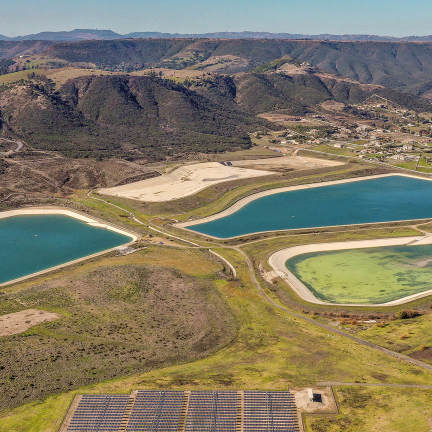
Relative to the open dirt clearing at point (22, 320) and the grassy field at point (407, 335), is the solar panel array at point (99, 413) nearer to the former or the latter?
the open dirt clearing at point (22, 320)

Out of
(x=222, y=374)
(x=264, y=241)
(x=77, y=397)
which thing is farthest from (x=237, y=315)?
(x=264, y=241)

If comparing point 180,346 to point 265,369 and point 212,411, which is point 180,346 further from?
point 212,411

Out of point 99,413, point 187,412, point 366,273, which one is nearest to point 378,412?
point 187,412

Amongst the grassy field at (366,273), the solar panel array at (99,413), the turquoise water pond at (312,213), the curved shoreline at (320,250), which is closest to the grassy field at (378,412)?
the solar panel array at (99,413)

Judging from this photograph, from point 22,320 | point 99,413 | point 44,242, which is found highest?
point 22,320

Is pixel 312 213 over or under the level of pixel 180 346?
over

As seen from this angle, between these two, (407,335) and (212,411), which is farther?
(407,335)

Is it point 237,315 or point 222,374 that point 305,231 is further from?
point 222,374

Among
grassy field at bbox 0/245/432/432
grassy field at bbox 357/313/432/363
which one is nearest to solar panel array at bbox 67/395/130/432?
grassy field at bbox 0/245/432/432
